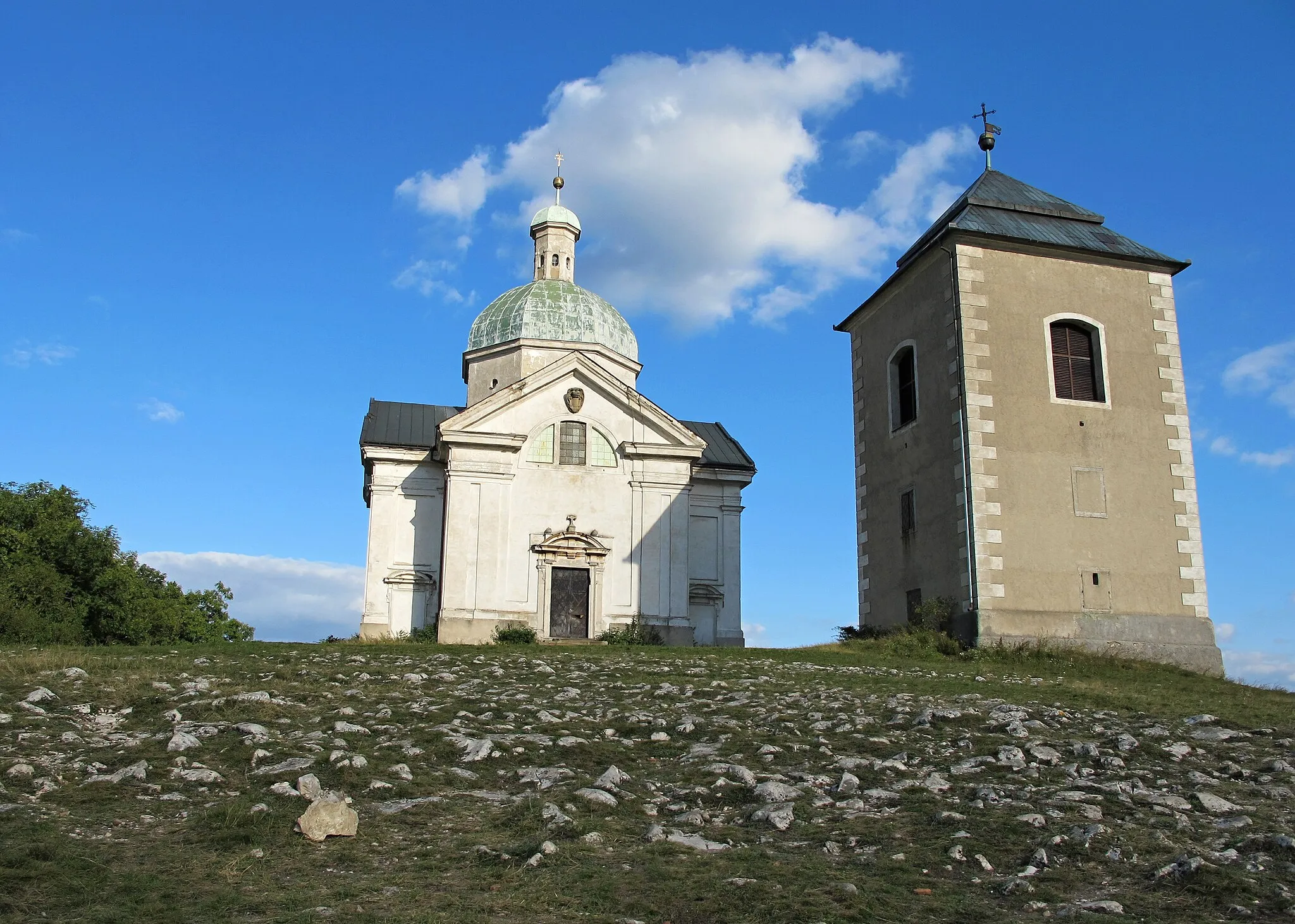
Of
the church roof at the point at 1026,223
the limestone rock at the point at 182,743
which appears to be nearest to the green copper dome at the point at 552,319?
the church roof at the point at 1026,223

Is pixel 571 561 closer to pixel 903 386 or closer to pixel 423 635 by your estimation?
pixel 423 635

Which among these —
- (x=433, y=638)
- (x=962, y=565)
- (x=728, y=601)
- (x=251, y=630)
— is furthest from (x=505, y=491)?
(x=251, y=630)

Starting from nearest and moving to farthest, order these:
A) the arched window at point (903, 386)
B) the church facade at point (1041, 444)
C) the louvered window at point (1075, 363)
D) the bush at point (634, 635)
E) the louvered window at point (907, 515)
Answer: the church facade at point (1041, 444) < the louvered window at point (1075, 363) < the louvered window at point (907, 515) < the arched window at point (903, 386) < the bush at point (634, 635)

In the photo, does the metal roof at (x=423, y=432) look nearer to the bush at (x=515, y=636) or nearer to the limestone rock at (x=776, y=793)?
the bush at (x=515, y=636)

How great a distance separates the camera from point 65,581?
2872cm

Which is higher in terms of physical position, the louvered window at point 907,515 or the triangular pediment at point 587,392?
the triangular pediment at point 587,392

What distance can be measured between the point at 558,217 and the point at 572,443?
13497mm

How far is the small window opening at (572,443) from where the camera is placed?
32.6m

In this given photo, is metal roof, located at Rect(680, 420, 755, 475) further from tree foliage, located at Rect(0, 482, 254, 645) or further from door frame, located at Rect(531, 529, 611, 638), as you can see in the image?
tree foliage, located at Rect(0, 482, 254, 645)

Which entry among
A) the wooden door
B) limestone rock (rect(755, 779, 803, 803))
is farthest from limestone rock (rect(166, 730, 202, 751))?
the wooden door

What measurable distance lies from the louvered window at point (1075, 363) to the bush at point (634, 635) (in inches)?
516

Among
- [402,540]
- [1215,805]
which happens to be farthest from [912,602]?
[1215,805]

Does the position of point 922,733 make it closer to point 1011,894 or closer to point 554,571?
point 1011,894

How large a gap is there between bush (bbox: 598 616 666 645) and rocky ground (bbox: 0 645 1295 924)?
55.5 ft
